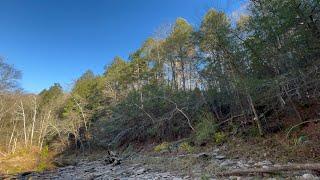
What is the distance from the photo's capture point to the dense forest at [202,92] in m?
11.0

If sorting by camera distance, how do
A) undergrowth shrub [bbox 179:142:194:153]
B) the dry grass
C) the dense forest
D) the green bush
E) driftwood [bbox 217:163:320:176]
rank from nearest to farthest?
driftwood [bbox 217:163:320:176] → the dense forest → the green bush → undergrowth shrub [bbox 179:142:194:153] → the dry grass

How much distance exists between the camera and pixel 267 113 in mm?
16078

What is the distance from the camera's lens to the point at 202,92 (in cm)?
1994

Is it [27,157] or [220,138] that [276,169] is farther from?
[27,157]

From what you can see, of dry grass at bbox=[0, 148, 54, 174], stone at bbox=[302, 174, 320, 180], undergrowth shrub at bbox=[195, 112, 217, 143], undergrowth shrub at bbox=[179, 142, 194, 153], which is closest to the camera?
stone at bbox=[302, 174, 320, 180]

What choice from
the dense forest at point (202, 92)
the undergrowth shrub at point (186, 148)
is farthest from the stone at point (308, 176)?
the undergrowth shrub at point (186, 148)

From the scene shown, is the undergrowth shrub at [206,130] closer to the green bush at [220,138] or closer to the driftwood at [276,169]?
the green bush at [220,138]

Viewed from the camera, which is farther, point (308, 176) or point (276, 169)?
point (276, 169)

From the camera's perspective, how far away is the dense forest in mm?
10969

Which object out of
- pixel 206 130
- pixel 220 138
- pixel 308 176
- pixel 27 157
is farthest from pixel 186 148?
pixel 27 157

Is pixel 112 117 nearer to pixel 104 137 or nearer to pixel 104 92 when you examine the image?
pixel 104 137

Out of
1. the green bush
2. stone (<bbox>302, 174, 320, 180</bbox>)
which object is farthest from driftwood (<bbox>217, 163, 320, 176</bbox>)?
A: the green bush

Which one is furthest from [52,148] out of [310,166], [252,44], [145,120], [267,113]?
[310,166]

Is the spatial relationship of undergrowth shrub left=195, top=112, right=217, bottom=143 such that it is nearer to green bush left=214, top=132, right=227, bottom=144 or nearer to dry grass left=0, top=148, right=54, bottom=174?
green bush left=214, top=132, right=227, bottom=144
